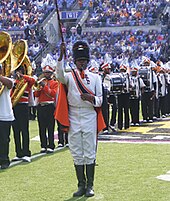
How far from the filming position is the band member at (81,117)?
707cm

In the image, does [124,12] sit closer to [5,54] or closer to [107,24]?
[107,24]

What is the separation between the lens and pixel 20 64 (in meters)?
10.2

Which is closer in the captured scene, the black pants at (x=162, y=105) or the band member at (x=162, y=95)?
the band member at (x=162, y=95)

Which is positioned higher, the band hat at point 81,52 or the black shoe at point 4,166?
the band hat at point 81,52

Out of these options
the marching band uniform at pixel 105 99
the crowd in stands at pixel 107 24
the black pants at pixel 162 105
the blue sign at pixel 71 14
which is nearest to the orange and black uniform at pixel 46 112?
the marching band uniform at pixel 105 99

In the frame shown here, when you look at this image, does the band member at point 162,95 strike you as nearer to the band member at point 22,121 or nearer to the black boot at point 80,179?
the band member at point 22,121

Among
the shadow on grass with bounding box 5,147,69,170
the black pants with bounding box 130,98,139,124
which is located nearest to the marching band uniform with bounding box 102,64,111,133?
the black pants with bounding box 130,98,139,124

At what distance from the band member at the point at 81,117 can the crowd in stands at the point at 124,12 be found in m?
28.8

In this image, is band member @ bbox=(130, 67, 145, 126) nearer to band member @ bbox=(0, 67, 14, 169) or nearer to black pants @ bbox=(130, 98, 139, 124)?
black pants @ bbox=(130, 98, 139, 124)

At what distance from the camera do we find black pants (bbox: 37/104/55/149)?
35.7 feet

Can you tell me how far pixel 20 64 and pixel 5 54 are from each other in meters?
0.80

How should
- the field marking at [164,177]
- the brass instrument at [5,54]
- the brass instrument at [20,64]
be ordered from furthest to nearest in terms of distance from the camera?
the brass instrument at [20,64]
the brass instrument at [5,54]
the field marking at [164,177]

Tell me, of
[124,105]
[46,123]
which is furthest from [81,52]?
[124,105]

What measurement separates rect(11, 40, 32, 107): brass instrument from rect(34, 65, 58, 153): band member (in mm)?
536
